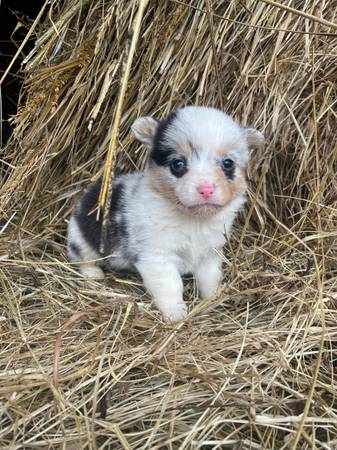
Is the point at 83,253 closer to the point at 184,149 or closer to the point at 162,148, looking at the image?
the point at 162,148

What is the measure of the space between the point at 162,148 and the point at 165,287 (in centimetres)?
74

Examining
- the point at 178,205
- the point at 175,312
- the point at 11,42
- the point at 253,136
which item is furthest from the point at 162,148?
the point at 11,42

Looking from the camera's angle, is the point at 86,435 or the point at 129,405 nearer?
the point at 86,435

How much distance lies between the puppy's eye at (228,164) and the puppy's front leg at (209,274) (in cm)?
52

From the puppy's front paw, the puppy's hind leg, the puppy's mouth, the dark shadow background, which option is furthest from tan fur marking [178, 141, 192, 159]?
the dark shadow background

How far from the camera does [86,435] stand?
6.98 ft

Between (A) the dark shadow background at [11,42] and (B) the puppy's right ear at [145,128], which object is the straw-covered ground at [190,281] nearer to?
(B) the puppy's right ear at [145,128]

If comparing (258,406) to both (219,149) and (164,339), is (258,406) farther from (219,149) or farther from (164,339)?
(219,149)

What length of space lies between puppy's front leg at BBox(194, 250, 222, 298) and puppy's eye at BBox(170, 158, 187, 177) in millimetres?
562

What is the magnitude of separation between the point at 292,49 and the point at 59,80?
5.04 feet

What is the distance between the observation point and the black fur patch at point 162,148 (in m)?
3.09

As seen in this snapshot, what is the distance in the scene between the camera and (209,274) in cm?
333

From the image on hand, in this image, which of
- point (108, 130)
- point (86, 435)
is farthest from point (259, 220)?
point (86, 435)

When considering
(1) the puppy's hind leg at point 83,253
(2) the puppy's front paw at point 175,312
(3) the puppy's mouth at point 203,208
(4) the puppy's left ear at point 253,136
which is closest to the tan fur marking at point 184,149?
(3) the puppy's mouth at point 203,208
